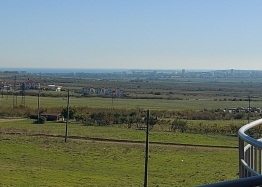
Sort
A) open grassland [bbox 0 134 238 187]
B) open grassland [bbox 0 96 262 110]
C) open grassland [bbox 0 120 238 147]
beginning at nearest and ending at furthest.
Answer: open grassland [bbox 0 134 238 187]
open grassland [bbox 0 120 238 147]
open grassland [bbox 0 96 262 110]

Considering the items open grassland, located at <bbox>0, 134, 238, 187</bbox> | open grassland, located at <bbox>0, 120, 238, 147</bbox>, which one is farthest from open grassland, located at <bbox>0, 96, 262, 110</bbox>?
open grassland, located at <bbox>0, 134, 238, 187</bbox>

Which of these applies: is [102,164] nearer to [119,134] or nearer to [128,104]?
[119,134]

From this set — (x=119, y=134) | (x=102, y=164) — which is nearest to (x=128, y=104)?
(x=119, y=134)

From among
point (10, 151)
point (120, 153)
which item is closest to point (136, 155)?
point (120, 153)

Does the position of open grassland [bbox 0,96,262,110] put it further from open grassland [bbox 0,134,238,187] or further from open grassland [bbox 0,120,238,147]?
open grassland [bbox 0,134,238,187]

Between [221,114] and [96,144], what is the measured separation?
3138cm

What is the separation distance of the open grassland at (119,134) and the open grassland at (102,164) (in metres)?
3.81

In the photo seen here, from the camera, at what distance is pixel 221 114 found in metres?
62.5

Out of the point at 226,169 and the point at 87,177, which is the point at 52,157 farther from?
the point at 226,169

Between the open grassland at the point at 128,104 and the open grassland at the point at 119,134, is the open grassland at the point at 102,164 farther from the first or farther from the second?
the open grassland at the point at 128,104

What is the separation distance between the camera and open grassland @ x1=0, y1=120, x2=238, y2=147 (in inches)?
1500

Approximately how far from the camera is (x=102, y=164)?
26922mm

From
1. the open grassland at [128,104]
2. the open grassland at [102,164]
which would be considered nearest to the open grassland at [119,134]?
the open grassland at [102,164]

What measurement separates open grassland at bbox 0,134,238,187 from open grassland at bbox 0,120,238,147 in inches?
150
